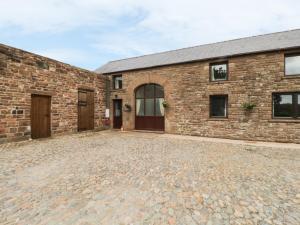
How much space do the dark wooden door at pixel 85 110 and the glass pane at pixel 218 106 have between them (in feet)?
26.0

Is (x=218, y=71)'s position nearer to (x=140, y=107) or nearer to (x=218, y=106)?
(x=218, y=106)

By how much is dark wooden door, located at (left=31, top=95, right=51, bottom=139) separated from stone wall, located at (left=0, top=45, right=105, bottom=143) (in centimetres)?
23

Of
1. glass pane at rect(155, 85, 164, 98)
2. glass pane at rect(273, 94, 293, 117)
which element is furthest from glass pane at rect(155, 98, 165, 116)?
glass pane at rect(273, 94, 293, 117)

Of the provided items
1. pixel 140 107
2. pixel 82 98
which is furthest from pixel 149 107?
pixel 82 98

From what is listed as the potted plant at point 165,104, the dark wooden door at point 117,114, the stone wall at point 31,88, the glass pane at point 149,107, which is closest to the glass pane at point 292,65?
the potted plant at point 165,104

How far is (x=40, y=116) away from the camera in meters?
9.67

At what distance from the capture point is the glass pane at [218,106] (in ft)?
35.2

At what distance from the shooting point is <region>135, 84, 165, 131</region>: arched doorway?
42.2 feet

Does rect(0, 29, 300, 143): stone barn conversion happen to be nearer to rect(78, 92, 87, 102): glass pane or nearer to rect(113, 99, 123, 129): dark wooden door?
rect(78, 92, 87, 102): glass pane

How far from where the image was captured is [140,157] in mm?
6172

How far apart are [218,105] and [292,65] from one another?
3900 mm

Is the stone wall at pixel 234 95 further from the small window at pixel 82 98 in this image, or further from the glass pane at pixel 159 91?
the small window at pixel 82 98

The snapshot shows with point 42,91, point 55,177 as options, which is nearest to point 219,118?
point 55,177

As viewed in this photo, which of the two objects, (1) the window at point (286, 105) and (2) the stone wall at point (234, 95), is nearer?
(1) the window at point (286, 105)
